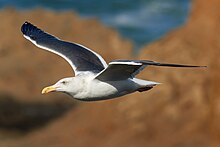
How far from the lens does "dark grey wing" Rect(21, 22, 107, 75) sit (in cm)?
929

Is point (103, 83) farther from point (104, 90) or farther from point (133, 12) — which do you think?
point (133, 12)

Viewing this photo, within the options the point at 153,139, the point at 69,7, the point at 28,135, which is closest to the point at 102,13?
the point at 69,7

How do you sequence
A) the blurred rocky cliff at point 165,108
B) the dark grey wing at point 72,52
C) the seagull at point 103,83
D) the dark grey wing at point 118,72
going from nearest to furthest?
the dark grey wing at point 118,72
the seagull at point 103,83
the dark grey wing at point 72,52
the blurred rocky cliff at point 165,108

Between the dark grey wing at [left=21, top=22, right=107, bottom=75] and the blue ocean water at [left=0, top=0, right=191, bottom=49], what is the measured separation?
49.1 feet

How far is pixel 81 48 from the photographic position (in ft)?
32.2

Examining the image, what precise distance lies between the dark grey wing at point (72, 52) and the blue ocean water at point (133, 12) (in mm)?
14954

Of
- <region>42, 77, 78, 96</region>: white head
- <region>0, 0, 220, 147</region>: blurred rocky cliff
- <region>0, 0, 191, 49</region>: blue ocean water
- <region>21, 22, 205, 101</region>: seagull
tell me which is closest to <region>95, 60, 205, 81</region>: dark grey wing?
<region>21, 22, 205, 101</region>: seagull

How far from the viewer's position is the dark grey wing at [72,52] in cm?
929

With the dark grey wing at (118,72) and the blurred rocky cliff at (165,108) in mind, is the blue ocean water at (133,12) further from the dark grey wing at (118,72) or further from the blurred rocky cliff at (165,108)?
the dark grey wing at (118,72)

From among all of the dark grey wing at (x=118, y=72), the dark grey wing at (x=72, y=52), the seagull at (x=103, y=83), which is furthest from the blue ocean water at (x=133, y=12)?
the dark grey wing at (x=118, y=72)

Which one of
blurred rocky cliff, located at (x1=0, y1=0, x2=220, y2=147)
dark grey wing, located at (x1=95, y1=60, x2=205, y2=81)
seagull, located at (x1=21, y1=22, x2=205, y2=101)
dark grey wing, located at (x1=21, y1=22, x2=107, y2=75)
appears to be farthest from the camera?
blurred rocky cliff, located at (x1=0, y1=0, x2=220, y2=147)

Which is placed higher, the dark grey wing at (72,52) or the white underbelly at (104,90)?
the dark grey wing at (72,52)

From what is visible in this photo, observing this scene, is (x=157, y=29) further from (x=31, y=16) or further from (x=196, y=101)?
(x=196, y=101)

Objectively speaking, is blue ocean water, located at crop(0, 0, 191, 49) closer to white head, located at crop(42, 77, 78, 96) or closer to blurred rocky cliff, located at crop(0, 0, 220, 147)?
blurred rocky cliff, located at crop(0, 0, 220, 147)
